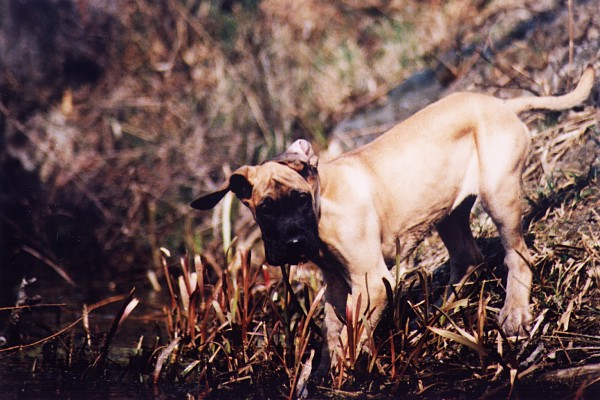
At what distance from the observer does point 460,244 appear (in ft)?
19.9

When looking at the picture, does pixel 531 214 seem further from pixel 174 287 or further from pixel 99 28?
pixel 99 28

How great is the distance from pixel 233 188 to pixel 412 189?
4.10ft

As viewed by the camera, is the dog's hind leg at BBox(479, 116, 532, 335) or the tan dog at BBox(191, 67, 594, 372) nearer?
the tan dog at BBox(191, 67, 594, 372)

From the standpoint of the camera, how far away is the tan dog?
511cm

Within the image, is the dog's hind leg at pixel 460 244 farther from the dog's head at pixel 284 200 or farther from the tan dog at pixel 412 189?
the dog's head at pixel 284 200

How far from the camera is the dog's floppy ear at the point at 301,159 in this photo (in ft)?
16.1

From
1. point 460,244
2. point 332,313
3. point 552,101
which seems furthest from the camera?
point 460,244

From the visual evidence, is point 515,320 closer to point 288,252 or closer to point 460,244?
point 460,244

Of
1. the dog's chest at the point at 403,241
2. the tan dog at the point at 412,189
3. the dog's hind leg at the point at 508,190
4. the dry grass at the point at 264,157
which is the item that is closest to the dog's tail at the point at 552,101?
the tan dog at the point at 412,189

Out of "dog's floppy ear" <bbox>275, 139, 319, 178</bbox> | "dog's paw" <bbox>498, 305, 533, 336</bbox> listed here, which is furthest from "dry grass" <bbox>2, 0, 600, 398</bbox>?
"dog's floppy ear" <bbox>275, 139, 319, 178</bbox>

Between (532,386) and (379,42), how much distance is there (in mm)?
8861

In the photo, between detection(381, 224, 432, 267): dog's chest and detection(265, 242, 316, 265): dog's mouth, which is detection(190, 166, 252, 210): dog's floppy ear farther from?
detection(381, 224, 432, 267): dog's chest

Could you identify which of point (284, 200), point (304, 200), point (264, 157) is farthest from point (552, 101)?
point (264, 157)

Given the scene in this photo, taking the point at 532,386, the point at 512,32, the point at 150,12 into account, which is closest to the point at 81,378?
the point at 532,386
